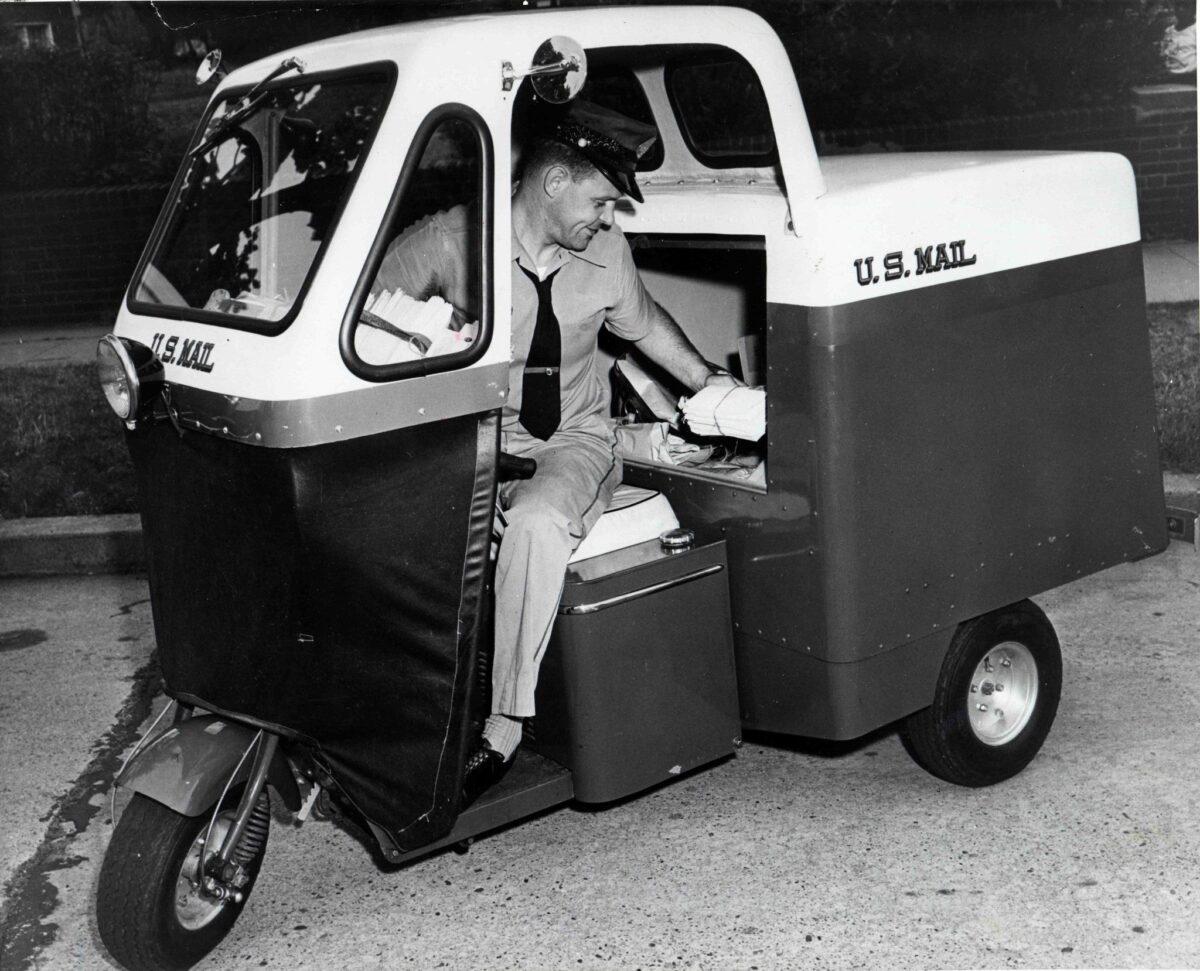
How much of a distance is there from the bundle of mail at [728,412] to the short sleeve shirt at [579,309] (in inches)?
11.4

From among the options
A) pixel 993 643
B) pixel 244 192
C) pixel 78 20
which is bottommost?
pixel 993 643

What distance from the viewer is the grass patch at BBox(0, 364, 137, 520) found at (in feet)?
22.6

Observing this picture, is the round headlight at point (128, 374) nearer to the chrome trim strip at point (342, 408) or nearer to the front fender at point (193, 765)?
the chrome trim strip at point (342, 408)

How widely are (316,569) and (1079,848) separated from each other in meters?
2.10

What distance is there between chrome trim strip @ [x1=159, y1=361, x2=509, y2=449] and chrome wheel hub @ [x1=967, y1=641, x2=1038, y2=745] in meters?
1.73

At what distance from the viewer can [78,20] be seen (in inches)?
405

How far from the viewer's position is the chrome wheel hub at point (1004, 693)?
4.05 m

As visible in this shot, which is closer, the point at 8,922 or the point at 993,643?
the point at 8,922

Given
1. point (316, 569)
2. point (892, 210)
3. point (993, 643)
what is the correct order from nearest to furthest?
point (316, 569) < point (892, 210) < point (993, 643)

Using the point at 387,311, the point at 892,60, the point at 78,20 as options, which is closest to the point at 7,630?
the point at 387,311

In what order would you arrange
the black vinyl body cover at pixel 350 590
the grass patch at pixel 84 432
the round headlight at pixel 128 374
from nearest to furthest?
1. the black vinyl body cover at pixel 350 590
2. the round headlight at pixel 128 374
3. the grass patch at pixel 84 432

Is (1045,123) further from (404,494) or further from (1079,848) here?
(404,494)

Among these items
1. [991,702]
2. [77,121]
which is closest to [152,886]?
[991,702]

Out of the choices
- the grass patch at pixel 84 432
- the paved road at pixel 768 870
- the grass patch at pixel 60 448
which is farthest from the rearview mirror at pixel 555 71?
the grass patch at pixel 84 432
